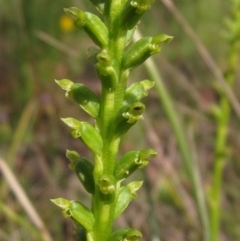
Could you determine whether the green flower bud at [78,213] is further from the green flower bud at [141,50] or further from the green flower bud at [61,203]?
the green flower bud at [141,50]

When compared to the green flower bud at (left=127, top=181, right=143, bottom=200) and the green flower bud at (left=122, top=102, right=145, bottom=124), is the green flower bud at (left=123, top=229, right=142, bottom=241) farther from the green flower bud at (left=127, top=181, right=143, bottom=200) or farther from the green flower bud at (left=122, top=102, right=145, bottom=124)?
the green flower bud at (left=122, top=102, right=145, bottom=124)

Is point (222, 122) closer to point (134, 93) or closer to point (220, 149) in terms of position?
point (220, 149)

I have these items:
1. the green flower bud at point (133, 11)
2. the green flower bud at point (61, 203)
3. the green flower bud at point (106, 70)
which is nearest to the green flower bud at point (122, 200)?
the green flower bud at point (61, 203)

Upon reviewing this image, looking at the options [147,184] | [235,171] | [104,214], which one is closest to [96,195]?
[104,214]

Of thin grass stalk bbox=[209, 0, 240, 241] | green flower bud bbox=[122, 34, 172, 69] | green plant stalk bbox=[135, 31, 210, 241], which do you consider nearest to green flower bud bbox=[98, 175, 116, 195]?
green flower bud bbox=[122, 34, 172, 69]

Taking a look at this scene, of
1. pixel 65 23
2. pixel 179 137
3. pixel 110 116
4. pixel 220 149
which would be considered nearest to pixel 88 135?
pixel 110 116

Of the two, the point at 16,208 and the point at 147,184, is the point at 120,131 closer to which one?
the point at 147,184
